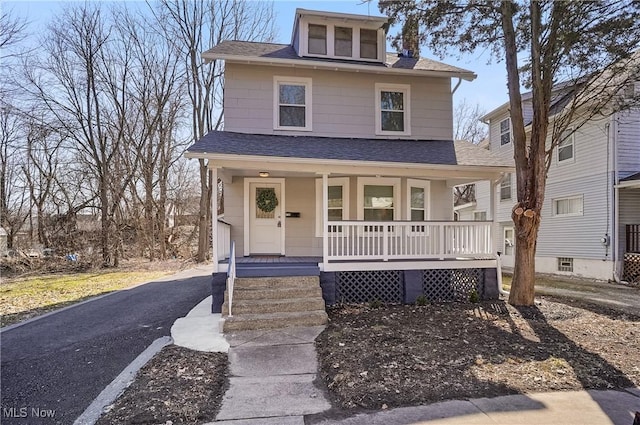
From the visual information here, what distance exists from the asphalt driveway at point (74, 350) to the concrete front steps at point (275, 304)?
4.19 ft

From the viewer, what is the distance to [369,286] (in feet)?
25.6

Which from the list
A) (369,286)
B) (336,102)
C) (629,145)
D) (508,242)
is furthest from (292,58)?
(508,242)

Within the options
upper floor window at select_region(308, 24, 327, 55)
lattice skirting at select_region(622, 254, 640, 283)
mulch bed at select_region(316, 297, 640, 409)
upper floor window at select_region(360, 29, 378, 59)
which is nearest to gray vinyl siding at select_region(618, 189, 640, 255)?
lattice skirting at select_region(622, 254, 640, 283)

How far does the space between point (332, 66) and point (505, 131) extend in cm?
1088

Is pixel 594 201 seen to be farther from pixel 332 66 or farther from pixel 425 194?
pixel 332 66

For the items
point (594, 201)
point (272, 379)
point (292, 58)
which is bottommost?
point (272, 379)

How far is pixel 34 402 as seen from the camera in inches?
152

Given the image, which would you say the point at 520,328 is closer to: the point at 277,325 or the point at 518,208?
the point at 518,208

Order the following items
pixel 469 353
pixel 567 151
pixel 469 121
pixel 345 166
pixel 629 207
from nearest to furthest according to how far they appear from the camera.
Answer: pixel 469 353 < pixel 345 166 < pixel 629 207 < pixel 567 151 < pixel 469 121

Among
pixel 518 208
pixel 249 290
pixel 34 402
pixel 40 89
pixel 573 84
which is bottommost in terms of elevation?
pixel 34 402

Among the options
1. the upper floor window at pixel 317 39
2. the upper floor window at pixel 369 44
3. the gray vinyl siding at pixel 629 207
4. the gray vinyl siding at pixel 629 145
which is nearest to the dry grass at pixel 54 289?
the upper floor window at pixel 317 39

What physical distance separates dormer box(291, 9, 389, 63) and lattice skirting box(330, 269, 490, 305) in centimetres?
592

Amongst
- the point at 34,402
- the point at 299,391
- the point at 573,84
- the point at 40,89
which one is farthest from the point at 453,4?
the point at 40,89

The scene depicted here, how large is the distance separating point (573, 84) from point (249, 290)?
8.16 m
